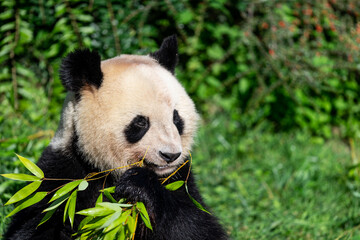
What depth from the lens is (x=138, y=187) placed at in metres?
2.04

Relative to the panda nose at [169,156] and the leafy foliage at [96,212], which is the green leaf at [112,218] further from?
the panda nose at [169,156]

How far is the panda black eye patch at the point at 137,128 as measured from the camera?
7.03ft

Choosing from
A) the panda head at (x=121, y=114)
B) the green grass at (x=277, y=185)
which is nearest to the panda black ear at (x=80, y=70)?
the panda head at (x=121, y=114)

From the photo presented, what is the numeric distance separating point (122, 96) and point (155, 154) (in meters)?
0.37

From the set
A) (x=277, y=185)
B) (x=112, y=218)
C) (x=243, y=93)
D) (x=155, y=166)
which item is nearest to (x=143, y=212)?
(x=112, y=218)

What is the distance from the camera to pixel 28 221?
2.22 meters

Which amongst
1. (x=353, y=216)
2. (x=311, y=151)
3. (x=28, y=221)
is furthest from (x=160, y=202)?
(x=311, y=151)

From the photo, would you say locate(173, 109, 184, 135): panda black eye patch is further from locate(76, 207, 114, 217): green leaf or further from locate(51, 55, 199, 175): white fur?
locate(76, 207, 114, 217): green leaf

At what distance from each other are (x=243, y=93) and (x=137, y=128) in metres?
3.91

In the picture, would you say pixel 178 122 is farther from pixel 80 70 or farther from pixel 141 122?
pixel 80 70

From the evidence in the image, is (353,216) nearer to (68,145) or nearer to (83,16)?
(68,145)

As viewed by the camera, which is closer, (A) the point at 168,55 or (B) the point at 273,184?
(A) the point at 168,55

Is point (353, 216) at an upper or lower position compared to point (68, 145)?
lower

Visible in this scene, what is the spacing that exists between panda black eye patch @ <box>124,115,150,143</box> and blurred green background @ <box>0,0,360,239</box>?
143cm
